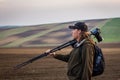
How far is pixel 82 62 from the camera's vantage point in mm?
3414

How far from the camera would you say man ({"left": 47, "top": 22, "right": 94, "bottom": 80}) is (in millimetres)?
3373

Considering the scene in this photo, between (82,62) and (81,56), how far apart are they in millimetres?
54

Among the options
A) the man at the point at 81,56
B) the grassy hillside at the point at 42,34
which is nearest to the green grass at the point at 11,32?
the grassy hillside at the point at 42,34

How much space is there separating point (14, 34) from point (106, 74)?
737cm

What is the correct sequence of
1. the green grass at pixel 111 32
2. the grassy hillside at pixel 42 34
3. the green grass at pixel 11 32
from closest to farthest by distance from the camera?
the green grass at pixel 11 32 → the grassy hillside at pixel 42 34 → the green grass at pixel 111 32

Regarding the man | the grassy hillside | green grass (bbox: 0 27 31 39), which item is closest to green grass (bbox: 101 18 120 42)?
the grassy hillside

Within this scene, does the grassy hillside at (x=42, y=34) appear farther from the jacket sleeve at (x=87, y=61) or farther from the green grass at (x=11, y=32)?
the jacket sleeve at (x=87, y=61)

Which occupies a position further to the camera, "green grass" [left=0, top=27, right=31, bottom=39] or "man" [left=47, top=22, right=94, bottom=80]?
"green grass" [left=0, top=27, right=31, bottom=39]

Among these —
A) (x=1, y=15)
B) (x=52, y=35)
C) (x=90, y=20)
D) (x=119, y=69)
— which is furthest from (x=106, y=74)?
(x=52, y=35)

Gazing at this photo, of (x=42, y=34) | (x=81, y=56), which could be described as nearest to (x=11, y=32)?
(x=42, y=34)

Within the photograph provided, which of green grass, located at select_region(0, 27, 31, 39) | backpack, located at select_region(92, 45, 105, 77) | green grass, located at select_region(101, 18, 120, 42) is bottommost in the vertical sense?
green grass, located at select_region(101, 18, 120, 42)

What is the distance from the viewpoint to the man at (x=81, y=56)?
337 centimetres

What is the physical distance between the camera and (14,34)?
1689 cm

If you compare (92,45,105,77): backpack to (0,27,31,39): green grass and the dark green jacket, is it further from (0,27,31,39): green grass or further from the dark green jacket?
(0,27,31,39): green grass
